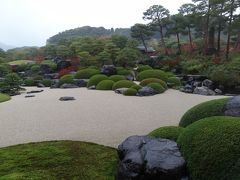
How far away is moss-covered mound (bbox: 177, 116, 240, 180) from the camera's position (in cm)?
400

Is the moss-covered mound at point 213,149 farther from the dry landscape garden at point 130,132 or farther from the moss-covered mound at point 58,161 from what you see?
the moss-covered mound at point 58,161

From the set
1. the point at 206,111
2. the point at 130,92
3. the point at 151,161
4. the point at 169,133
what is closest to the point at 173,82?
the point at 130,92

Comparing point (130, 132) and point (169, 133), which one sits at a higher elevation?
point (169, 133)

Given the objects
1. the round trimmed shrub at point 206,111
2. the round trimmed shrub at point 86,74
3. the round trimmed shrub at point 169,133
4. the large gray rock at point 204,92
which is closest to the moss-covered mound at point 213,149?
the round trimmed shrub at point 169,133

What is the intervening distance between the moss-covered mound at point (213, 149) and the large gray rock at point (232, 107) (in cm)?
90

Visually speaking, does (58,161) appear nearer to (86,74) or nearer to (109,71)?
(109,71)

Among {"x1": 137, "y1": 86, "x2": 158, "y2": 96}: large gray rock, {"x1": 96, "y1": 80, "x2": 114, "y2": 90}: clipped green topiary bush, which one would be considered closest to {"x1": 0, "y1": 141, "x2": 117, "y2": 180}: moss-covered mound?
{"x1": 137, "y1": 86, "x2": 158, "y2": 96}: large gray rock

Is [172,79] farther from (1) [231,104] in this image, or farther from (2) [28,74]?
(2) [28,74]

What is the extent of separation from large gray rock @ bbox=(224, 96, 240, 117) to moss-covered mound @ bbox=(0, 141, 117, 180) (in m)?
2.46

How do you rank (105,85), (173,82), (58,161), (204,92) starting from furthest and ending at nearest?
(173,82) → (105,85) → (204,92) → (58,161)

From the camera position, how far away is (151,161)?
4473 mm

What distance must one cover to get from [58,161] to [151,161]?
7.18ft

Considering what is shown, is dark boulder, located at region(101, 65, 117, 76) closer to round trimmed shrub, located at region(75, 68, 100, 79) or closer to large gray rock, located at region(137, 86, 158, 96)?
round trimmed shrub, located at region(75, 68, 100, 79)

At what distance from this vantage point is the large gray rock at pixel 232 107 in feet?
18.2
